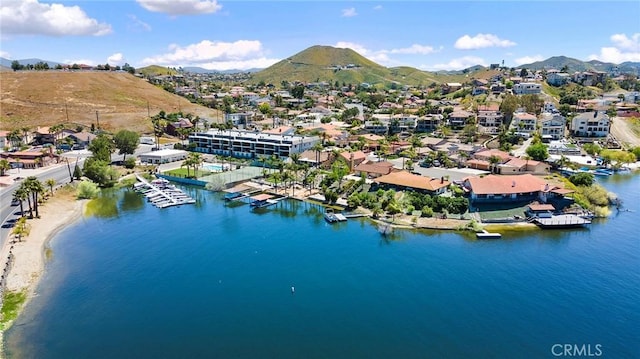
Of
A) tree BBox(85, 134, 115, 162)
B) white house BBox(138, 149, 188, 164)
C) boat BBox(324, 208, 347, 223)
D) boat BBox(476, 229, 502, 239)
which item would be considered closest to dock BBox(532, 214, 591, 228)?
boat BBox(476, 229, 502, 239)

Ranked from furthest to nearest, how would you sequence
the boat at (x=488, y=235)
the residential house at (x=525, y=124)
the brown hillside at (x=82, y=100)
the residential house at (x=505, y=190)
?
the brown hillside at (x=82, y=100) → the residential house at (x=525, y=124) → the residential house at (x=505, y=190) → the boat at (x=488, y=235)

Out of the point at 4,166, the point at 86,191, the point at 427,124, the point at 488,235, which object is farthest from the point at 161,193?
the point at 427,124

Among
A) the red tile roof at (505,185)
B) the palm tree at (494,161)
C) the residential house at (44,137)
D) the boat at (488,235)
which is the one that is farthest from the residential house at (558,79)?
the residential house at (44,137)

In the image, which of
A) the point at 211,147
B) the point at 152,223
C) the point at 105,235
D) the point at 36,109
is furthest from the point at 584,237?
the point at 36,109

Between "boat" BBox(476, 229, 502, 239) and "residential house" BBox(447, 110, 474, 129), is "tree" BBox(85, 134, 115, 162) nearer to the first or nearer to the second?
"boat" BBox(476, 229, 502, 239)

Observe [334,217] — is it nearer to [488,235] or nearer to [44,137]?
[488,235]

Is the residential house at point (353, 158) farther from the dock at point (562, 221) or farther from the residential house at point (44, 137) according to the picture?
the residential house at point (44, 137)
